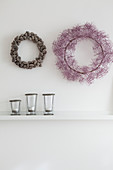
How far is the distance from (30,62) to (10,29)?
0.34 metres

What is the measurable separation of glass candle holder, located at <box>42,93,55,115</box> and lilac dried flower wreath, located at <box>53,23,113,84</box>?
220mm

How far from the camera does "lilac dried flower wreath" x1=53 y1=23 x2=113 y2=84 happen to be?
220 centimetres

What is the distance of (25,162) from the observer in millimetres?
2244

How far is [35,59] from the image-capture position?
221 cm

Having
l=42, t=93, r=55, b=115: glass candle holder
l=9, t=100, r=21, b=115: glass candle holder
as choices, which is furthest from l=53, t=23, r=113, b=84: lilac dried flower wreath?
l=9, t=100, r=21, b=115: glass candle holder

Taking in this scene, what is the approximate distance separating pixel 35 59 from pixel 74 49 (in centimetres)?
33

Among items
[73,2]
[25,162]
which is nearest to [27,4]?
[73,2]

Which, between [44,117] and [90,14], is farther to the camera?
[90,14]

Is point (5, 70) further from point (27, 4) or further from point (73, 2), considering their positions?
point (73, 2)

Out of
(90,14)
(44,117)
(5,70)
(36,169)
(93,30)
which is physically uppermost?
(90,14)

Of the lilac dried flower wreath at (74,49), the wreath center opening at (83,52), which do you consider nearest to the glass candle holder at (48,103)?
the lilac dried flower wreath at (74,49)

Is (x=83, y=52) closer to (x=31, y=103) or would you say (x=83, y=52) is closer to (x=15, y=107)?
(x=31, y=103)

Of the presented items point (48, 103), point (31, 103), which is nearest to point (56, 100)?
point (48, 103)

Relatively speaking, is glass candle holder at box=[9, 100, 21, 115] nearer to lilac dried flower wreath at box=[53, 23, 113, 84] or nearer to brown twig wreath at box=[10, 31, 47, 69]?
brown twig wreath at box=[10, 31, 47, 69]
